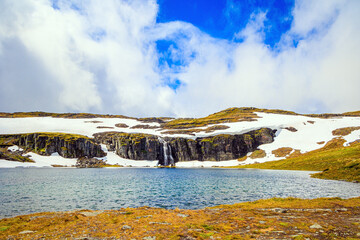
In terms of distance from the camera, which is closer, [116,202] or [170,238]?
[170,238]

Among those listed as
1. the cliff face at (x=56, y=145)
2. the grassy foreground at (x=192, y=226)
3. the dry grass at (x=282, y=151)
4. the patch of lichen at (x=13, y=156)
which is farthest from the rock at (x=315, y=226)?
the cliff face at (x=56, y=145)

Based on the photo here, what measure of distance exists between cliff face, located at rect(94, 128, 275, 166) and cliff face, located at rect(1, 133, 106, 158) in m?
16.5

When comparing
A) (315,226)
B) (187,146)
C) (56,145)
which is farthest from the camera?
(187,146)

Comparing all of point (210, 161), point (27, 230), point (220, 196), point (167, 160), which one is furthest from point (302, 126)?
point (27, 230)

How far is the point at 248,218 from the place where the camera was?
1956 centimetres

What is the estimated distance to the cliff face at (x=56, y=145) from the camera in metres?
172

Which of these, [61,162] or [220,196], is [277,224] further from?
[61,162]

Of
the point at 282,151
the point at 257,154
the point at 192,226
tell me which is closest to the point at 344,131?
the point at 282,151

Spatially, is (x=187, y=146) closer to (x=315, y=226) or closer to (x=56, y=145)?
(x=56, y=145)

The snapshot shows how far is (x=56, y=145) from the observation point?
176 metres

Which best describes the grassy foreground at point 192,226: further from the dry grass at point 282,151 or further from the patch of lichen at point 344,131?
the patch of lichen at point 344,131

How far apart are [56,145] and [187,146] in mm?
116442

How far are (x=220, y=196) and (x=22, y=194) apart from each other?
1431 inches

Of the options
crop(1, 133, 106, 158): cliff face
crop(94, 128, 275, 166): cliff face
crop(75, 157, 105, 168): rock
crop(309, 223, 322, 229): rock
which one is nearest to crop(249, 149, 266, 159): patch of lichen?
crop(94, 128, 275, 166): cliff face
